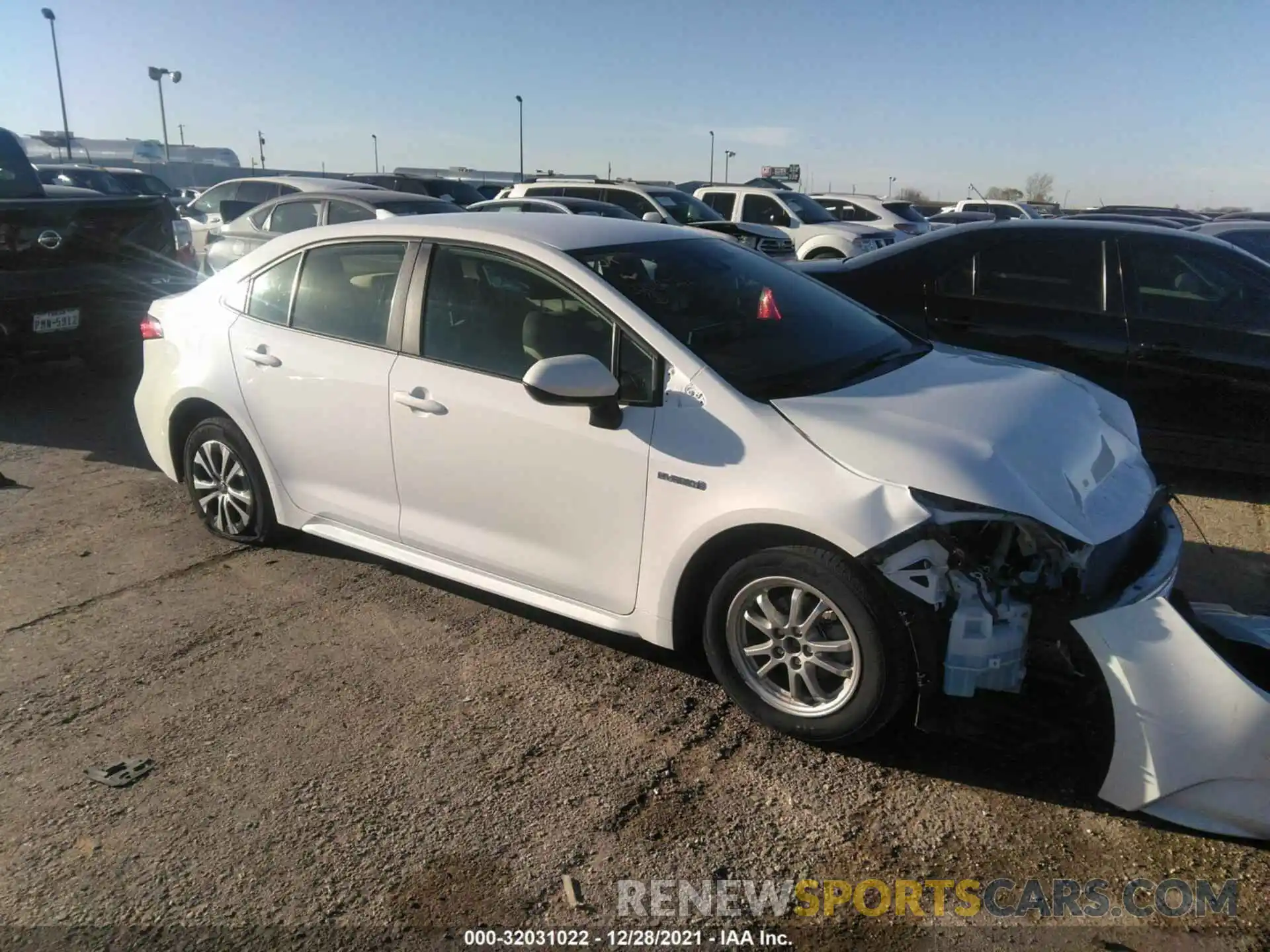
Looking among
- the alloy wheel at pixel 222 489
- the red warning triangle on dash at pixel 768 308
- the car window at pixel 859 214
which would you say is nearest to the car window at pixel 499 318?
the red warning triangle on dash at pixel 768 308

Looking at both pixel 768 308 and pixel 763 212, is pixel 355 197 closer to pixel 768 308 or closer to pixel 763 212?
pixel 768 308

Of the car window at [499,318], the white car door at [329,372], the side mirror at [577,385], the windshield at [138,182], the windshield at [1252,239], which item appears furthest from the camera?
the windshield at [138,182]

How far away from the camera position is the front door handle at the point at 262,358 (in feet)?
14.4

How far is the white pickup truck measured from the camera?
16547 mm

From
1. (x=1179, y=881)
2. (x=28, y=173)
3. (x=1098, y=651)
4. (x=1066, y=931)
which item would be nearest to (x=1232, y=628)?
(x=1098, y=651)

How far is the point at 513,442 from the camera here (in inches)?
142

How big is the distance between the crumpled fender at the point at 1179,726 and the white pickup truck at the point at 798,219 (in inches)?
547

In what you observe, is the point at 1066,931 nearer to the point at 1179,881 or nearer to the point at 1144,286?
the point at 1179,881

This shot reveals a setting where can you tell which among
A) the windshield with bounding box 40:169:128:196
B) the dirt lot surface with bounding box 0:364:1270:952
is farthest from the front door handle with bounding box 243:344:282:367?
the windshield with bounding box 40:169:128:196

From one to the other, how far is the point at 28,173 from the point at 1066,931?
912 centimetres

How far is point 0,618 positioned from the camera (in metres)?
4.18

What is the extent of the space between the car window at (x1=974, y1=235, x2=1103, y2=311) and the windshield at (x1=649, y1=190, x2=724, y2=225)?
1091 centimetres

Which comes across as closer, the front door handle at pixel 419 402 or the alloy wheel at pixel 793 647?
the alloy wheel at pixel 793 647

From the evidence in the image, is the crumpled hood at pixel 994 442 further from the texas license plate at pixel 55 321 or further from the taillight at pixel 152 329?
the texas license plate at pixel 55 321
